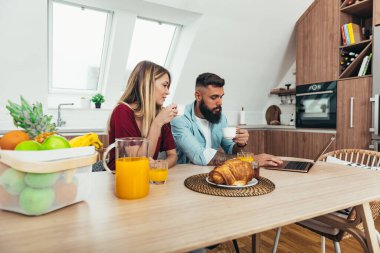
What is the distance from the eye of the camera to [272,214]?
68 centimetres

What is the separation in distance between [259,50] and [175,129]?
9.67 ft

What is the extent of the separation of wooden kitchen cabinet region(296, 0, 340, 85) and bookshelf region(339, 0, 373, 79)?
0.07m

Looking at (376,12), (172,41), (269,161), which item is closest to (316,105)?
(376,12)

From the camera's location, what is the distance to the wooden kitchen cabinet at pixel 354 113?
121 inches

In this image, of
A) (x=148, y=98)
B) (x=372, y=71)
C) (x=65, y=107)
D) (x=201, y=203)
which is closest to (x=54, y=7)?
(x=65, y=107)

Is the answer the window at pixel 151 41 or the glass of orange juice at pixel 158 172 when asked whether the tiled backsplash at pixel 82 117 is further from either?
the glass of orange juice at pixel 158 172

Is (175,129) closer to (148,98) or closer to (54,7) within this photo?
(148,98)

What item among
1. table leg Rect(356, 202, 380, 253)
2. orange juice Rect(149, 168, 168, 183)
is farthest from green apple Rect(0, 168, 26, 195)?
table leg Rect(356, 202, 380, 253)

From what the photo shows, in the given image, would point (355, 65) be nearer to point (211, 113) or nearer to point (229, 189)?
point (211, 113)

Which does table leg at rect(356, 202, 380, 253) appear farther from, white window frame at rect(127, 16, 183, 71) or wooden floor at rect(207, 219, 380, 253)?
white window frame at rect(127, 16, 183, 71)

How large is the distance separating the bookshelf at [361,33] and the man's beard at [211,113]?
7.34 feet

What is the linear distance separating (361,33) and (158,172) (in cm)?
364

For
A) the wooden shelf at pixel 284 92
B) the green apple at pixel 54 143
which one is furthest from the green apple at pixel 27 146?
the wooden shelf at pixel 284 92

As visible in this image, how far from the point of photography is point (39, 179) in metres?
0.64
